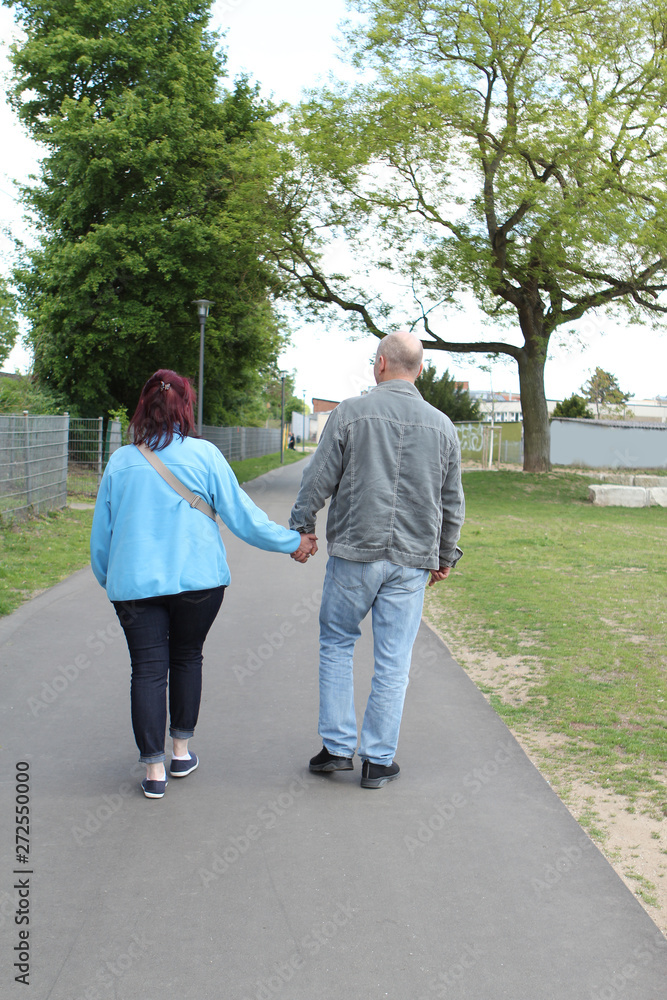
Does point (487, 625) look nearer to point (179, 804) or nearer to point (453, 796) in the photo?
point (453, 796)

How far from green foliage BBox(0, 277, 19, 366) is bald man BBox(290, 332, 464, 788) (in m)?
25.1

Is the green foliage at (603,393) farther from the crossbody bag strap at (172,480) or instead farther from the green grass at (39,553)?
the crossbody bag strap at (172,480)

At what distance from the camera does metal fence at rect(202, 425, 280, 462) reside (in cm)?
3645

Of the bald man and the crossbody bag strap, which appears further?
the bald man

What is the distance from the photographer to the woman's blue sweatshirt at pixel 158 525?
3.72 meters

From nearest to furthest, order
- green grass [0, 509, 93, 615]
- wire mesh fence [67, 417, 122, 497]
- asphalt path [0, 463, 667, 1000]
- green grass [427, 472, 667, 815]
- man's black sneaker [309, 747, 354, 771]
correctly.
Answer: asphalt path [0, 463, 667, 1000] < man's black sneaker [309, 747, 354, 771] < green grass [427, 472, 667, 815] < green grass [0, 509, 93, 615] < wire mesh fence [67, 417, 122, 497]

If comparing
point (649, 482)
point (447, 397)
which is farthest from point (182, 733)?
point (447, 397)

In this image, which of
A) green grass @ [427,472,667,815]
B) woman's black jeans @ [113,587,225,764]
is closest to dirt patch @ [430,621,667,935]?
green grass @ [427,472,667,815]

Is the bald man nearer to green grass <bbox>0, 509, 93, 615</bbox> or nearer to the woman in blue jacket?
the woman in blue jacket

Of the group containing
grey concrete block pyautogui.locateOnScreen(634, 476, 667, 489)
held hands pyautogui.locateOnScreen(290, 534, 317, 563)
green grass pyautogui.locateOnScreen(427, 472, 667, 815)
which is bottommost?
green grass pyautogui.locateOnScreen(427, 472, 667, 815)

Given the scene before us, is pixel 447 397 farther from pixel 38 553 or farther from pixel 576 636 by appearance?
pixel 576 636

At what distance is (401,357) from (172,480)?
1168mm

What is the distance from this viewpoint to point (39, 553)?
10555mm

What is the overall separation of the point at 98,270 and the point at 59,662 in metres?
20.0
